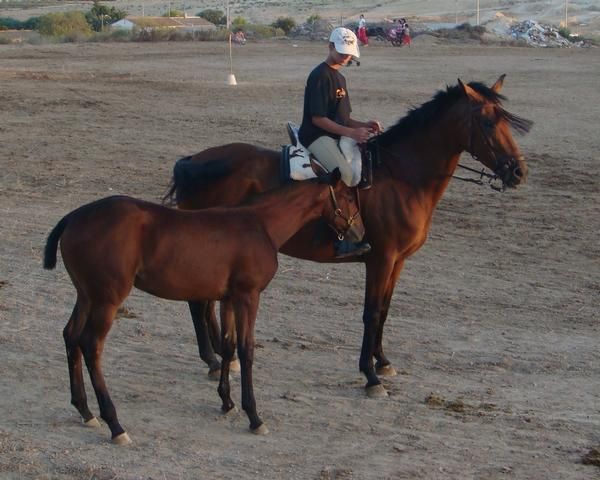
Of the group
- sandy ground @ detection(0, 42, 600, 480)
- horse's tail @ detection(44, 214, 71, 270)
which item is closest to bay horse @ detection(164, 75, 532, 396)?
sandy ground @ detection(0, 42, 600, 480)

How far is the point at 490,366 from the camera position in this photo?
887cm

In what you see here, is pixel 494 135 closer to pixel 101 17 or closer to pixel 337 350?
pixel 337 350

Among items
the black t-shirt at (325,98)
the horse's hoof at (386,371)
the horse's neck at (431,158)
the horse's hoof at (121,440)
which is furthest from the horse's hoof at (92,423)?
the horse's neck at (431,158)

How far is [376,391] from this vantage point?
8172 mm

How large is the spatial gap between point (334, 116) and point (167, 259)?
89.3 inches

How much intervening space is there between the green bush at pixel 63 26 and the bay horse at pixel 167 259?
4660 cm

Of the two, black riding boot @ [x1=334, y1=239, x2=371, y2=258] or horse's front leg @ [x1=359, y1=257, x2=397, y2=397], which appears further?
horse's front leg @ [x1=359, y1=257, x2=397, y2=397]

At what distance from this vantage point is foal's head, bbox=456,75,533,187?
28.0 ft

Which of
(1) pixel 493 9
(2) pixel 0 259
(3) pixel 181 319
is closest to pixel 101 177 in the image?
(2) pixel 0 259

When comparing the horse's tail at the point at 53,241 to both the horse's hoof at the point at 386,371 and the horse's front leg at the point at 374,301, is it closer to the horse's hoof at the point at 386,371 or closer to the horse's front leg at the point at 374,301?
the horse's front leg at the point at 374,301

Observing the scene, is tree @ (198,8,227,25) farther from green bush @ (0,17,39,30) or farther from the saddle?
the saddle

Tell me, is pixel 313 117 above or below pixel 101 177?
above

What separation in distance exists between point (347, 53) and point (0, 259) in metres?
4.84

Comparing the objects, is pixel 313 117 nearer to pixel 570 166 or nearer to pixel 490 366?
pixel 490 366
